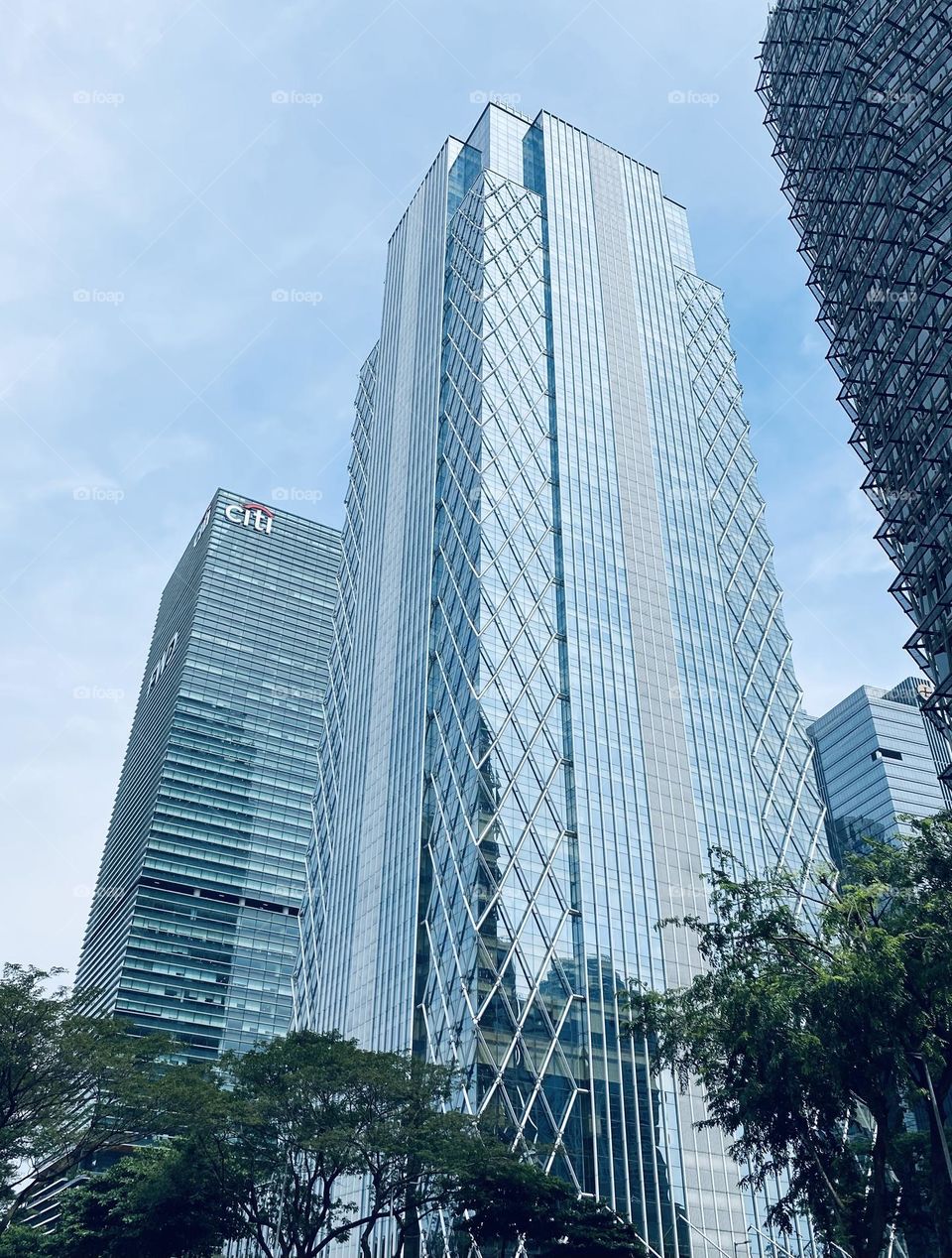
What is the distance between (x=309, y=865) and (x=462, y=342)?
189 feet


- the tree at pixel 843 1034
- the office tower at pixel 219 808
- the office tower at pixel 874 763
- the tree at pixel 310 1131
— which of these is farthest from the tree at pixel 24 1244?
the office tower at pixel 874 763

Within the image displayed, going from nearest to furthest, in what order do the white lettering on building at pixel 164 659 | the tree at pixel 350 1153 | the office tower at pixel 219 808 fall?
the tree at pixel 350 1153
the office tower at pixel 219 808
the white lettering on building at pixel 164 659

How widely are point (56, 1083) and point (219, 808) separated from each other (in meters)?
121

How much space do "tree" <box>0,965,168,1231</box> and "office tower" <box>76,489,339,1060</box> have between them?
307 feet

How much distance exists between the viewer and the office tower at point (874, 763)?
138000 millimetres

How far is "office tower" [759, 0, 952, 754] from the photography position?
58.3 metres

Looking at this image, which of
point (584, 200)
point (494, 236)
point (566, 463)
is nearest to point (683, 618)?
point (566, 463)

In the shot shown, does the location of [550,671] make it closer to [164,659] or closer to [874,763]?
[874,763]

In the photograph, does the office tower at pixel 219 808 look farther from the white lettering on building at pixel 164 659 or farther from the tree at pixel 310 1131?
the tree at pixel 310 1131

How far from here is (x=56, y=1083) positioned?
49.5 m

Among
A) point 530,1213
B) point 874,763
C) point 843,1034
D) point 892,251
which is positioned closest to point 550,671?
point 892,251

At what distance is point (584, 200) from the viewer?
124 meters

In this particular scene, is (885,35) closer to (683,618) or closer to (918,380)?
(918,380)

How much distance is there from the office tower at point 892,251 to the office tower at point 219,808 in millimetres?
117156
